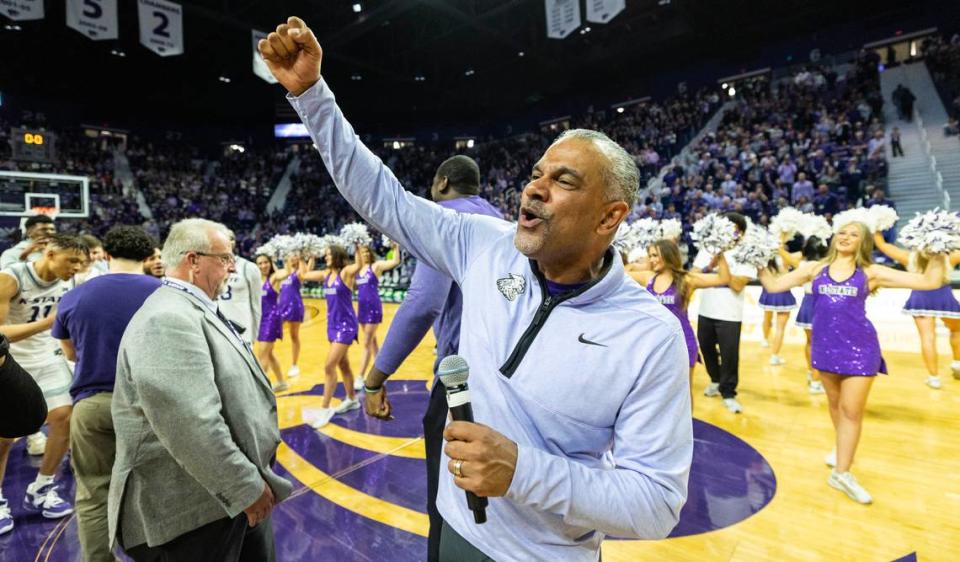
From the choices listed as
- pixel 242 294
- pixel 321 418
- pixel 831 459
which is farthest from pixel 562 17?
pixel 831 459

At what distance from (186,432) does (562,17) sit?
40.5 feet

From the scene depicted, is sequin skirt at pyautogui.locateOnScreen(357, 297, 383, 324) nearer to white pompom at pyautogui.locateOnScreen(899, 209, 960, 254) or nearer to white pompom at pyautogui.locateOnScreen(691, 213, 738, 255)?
white pompom at pyautogui.locateOnScreen(691, 213, 738, 255)

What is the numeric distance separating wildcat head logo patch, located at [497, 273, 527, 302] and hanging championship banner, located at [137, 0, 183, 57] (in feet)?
40.0

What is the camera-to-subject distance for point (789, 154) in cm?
1301

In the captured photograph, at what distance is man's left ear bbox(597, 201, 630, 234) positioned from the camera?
1.24 metres

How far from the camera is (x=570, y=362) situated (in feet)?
3.51

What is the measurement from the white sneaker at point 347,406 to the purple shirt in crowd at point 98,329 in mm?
2809

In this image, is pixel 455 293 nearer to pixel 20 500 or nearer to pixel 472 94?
pixel 20 500

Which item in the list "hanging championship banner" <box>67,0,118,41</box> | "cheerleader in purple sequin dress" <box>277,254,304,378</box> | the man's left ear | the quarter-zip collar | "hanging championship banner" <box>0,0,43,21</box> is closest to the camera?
the quarter-zip collar

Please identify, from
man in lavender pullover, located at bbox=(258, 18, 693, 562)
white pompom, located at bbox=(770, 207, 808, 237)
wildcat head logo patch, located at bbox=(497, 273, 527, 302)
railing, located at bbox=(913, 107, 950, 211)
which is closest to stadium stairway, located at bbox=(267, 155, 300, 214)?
white pompom, located at bbox=(770, 207, 808, 237)

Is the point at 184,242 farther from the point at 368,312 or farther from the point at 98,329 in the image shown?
the point at 368,312

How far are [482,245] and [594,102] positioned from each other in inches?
875

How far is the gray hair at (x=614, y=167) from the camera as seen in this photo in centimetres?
122

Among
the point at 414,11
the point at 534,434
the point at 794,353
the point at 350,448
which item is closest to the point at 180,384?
the point at 534,434
